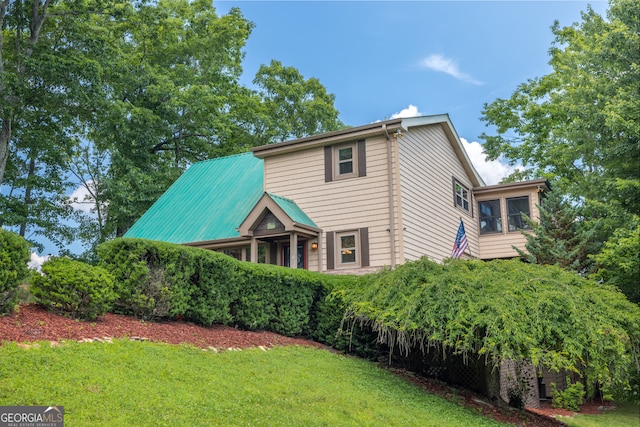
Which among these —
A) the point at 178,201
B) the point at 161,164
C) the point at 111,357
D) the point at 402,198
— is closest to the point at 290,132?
the point at 161,164

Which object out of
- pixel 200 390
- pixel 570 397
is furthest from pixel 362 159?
pixel 200 390

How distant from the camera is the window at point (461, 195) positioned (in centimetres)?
1997

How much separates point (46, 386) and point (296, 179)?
39.2 ft

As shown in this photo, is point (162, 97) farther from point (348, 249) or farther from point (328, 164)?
point (348, 249)

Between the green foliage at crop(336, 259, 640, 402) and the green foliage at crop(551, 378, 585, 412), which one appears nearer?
the green foliage at crop(336, 259, 640, 402)

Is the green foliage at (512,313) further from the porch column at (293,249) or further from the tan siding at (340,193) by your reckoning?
the porch column at (293,249)

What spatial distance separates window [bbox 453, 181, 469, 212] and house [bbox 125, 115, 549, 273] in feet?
0.16

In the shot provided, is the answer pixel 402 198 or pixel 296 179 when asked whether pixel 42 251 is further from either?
pixel 402 198

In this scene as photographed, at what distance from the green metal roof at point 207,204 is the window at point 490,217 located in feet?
28.4

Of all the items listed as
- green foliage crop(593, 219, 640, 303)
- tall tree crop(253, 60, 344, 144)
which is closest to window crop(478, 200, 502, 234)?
green foliage crop(593, 219, 640, 303)

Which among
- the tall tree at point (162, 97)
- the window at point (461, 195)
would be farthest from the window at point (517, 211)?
the tall tree at point (162, 97)

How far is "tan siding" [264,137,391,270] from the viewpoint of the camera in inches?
614

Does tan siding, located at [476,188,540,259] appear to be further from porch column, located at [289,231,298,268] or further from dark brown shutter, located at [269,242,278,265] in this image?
porch column, located at [289,231,298,268]

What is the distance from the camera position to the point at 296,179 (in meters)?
17.3
